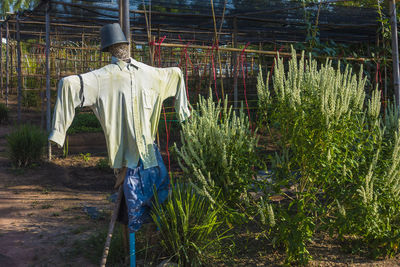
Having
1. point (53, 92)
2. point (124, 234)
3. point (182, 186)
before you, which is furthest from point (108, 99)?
point (53, 92)

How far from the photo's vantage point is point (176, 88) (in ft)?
10.3

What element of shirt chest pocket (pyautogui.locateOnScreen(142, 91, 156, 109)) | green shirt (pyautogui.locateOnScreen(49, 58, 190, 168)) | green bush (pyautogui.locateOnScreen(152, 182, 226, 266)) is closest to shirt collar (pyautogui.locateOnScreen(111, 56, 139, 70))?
green shirt (pyautogui.locateOnScreen(49, 58, 190, 168))

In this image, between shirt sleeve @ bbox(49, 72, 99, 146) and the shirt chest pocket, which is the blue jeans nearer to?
the shirt chest pocket

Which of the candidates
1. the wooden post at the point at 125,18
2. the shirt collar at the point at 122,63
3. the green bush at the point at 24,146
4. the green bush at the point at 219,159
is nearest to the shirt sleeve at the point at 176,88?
the green bush at the point at 219,159

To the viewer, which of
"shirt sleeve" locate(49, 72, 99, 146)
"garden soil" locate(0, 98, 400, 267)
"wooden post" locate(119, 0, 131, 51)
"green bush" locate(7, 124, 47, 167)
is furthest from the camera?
"green bush" locate(7, 124, 47, 167)

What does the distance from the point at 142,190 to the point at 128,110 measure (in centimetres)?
58

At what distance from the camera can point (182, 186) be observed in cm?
320

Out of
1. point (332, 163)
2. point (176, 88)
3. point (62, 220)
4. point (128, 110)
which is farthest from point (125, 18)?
point (62, 220)

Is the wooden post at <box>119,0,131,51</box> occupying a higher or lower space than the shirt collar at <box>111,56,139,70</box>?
higher

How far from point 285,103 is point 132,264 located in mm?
1584

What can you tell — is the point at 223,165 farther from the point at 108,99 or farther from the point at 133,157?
the point at 108,99

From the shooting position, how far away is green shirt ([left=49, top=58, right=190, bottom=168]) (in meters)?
2.65

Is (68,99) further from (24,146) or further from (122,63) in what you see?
(24,146)

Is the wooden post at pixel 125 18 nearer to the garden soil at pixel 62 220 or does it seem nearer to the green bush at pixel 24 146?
the garden soil at pixel 62 220
